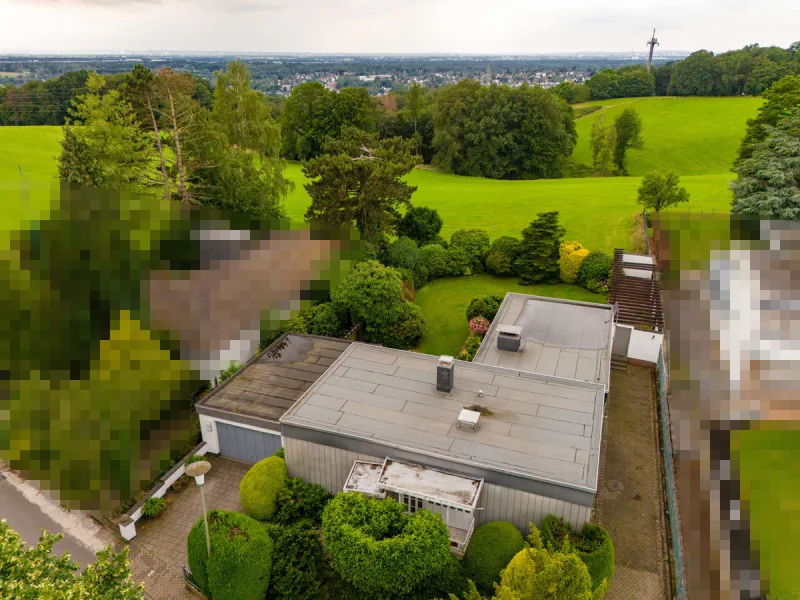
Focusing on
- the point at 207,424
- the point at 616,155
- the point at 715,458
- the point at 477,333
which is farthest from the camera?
the point at 616,155

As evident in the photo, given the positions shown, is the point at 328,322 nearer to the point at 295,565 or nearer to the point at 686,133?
the point at 295,565

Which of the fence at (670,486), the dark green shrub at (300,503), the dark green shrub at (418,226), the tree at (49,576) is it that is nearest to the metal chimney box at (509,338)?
the fence at (670,486)

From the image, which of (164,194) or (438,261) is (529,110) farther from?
(164,194)

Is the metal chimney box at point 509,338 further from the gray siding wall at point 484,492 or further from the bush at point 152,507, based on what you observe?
the bush at point 152,507

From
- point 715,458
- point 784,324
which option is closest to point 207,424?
point 715,458

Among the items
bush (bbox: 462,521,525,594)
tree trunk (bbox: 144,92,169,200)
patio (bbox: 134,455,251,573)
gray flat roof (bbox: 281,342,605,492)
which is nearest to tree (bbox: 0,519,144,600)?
patio (bbox: 134,455,251,573)
